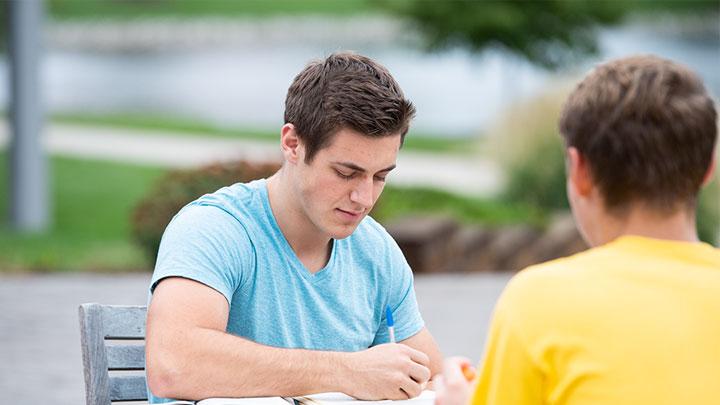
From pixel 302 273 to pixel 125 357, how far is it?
1.66 feet

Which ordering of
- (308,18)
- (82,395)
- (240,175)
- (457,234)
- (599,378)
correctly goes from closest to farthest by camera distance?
(599,378), (82,395), (240,175), (457,234), (308,18)

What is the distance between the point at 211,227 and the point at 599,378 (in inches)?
42.6

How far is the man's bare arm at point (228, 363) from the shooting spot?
2424mm

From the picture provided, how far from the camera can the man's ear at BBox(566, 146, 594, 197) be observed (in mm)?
1833

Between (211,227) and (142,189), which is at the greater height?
(211,227)

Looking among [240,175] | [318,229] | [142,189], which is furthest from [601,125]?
[142,189]

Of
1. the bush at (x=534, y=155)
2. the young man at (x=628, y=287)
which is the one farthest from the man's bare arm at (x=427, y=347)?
the bush at (x=534, y=155)

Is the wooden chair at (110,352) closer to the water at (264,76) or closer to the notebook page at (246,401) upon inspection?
the notebook page at (246,401)

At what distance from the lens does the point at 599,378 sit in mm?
1765

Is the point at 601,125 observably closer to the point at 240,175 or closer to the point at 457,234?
the point at 240,175

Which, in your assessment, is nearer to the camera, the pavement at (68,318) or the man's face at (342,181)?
the man's face at (342,181)

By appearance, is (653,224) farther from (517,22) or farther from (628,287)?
(517,22)

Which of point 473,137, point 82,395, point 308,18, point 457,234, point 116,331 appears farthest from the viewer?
point 308,18

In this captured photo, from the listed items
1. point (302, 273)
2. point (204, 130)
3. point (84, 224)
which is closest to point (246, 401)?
point (302, 273)
